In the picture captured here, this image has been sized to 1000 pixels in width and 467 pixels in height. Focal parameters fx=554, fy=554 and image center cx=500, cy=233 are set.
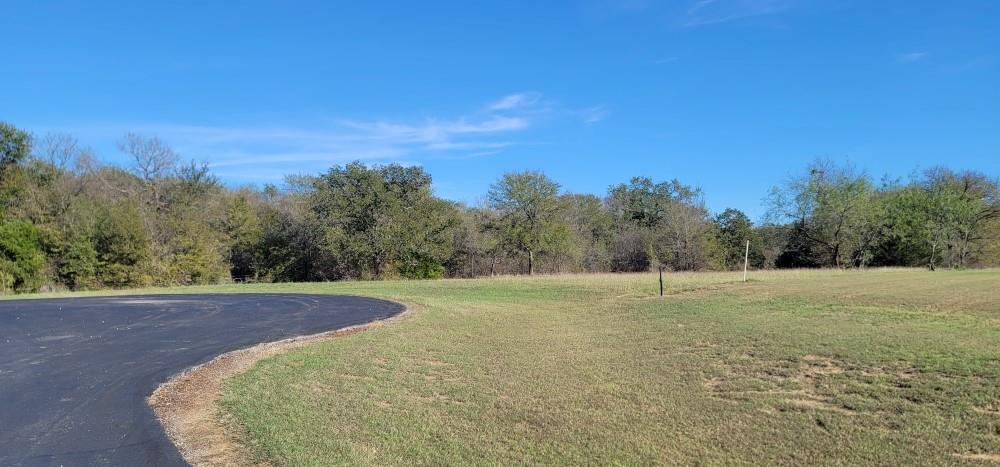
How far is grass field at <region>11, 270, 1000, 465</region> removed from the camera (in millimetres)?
5195

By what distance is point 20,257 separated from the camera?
38.5 m

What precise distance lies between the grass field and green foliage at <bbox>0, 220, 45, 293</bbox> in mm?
38974

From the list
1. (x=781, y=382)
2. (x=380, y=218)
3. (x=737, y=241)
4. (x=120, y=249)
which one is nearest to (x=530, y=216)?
(x=380, y=218)

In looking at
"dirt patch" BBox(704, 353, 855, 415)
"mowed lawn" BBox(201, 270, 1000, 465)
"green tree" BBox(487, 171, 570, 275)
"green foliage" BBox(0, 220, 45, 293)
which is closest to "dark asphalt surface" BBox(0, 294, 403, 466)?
"mowed lawn" BBox(201, 270, 1000, 465)

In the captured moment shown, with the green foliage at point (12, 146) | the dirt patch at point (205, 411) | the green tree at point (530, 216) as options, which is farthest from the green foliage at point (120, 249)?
the dirt patch at point (205, 411)

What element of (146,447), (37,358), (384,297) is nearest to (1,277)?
(384,297)

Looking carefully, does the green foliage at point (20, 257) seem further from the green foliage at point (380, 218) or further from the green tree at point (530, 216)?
the green tree at point (530, 216)

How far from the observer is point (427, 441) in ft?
18.0

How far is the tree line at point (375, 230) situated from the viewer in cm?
4088

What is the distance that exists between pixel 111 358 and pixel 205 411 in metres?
5.00

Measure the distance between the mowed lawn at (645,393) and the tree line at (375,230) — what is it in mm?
31828

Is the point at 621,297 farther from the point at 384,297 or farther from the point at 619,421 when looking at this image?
the point at 619,421

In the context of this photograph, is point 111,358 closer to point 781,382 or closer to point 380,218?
point 781,382

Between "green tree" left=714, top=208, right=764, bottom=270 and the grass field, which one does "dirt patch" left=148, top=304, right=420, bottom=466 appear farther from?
"green tree" left=714, top=208, right=764, bottom=270
